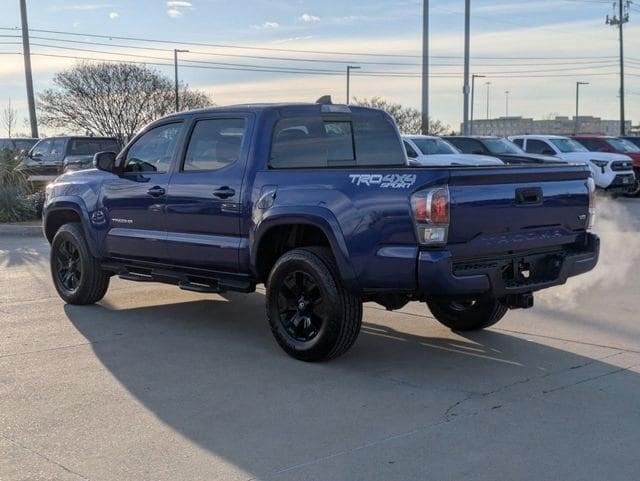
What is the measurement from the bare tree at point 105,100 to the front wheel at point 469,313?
130 feet

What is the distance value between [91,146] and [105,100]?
85.0 feet

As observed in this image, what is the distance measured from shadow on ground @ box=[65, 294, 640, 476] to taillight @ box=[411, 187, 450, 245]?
1.07 m

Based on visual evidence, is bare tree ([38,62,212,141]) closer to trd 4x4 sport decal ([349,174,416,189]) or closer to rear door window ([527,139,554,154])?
rear door window ([527,139,554,154])

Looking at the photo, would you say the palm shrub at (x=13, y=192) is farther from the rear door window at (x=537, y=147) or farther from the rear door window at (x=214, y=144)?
the rear door window at (x=537, y=147)

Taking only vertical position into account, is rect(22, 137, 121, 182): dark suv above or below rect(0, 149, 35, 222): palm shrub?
above

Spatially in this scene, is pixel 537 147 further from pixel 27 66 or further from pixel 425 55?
pixel 27 66

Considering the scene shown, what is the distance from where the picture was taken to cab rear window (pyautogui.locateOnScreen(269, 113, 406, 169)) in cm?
640

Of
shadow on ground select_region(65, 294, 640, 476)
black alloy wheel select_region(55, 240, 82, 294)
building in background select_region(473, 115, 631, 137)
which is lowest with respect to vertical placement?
shadow on ground select_region(65, 294, 640, 476)

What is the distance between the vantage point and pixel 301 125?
6539 millimetres

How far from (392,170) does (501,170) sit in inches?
31.8

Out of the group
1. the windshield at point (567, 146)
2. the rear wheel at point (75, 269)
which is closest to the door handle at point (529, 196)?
the rear wheel at point (75, 269)

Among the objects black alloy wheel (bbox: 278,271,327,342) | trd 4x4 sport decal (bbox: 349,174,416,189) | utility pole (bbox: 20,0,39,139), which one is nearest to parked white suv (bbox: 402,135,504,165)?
black alloy wheel (bbox: 278,271,327,342)

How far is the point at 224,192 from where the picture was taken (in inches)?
250

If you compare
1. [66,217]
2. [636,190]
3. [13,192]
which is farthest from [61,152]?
[636,190]
